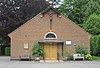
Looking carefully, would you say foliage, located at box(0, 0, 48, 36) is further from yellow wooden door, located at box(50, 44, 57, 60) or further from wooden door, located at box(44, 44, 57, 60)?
yellow wooden door, located at box(50, 44, 57, 60)

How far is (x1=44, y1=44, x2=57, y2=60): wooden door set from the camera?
41194mm

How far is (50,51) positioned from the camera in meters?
41.3

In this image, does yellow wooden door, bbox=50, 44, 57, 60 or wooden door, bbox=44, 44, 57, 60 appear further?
yellow wooden door, bbox=50, 44, 57, 60

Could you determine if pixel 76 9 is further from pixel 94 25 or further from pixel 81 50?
pixel 81 50

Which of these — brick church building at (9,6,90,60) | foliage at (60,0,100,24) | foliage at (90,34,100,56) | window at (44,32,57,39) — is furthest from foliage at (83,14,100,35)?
window at (44,32,57,39)

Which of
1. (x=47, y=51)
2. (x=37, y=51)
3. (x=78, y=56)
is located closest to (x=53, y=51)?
(x=47, y=51)

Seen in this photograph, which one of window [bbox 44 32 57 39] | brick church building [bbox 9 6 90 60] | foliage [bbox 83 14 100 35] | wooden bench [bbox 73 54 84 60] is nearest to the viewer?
wooden bench [bbox 73 54 84 60]

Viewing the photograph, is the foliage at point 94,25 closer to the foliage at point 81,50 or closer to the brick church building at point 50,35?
the brick church building at point 50,35

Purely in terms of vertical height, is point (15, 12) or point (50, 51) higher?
point (15, 12)

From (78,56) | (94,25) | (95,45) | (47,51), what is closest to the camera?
(78,56)

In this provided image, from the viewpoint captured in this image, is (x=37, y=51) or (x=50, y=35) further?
(x=50, y=35)

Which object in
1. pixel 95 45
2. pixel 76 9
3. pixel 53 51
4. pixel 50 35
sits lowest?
pixel 53 51

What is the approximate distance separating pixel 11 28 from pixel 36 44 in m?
15.4

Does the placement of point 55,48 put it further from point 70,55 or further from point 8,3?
point 8,3
